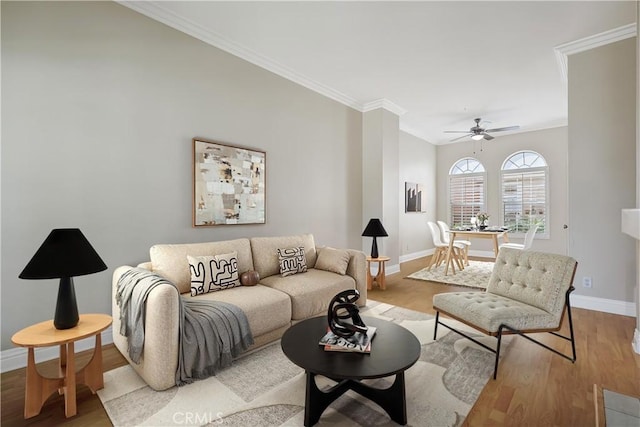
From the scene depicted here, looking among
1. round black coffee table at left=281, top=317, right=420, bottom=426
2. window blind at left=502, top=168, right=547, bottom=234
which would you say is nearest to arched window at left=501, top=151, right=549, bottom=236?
window blind at left=502, top=168, right=547, bottom=234

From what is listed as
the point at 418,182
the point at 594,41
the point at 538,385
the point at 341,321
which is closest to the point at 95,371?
the point at 341,321

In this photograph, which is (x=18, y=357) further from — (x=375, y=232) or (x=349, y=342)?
(x=375, y=232)

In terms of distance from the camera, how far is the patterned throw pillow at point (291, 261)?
3170 mm

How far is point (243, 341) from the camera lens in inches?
87.5

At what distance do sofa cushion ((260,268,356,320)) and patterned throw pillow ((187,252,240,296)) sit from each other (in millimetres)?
380

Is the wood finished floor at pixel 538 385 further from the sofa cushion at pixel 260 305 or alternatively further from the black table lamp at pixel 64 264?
the sofa cushion at pixel 260 305

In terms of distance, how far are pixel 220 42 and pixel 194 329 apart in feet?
9.70

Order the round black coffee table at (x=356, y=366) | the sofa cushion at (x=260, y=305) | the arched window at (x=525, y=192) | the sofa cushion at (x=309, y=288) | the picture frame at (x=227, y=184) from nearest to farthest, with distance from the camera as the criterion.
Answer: the round black coffee table at (x=356, y=366) < the sofa cushion at (x=260, y=305) < the sofa cushion at (x=309, y=288) < the picture frame at (x=227, y=184) < the arched window at (x=525, y=192)

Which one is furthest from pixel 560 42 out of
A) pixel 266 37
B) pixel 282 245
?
pixel 282 245

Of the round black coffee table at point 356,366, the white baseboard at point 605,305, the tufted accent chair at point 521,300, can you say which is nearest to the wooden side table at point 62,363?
the round black coffee table at point 356,366

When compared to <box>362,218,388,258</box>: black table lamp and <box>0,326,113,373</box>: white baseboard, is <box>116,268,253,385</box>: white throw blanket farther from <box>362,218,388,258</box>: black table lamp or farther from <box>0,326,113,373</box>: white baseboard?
<box>362,218,388,258</box>: black table lamp

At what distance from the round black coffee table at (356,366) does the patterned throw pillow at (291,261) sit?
1.30 m

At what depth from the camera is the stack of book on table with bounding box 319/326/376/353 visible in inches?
65.1

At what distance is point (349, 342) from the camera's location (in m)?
1.71
